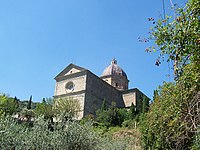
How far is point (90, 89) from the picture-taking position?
44906mm

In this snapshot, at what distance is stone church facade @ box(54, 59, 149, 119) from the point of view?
43.9 m

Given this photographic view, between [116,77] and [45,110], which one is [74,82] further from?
[116,77]

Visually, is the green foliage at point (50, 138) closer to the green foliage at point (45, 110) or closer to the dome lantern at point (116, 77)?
the green foliage at point (45, 110)

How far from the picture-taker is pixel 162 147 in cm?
1209

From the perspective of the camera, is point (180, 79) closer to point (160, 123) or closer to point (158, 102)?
point (160, 123)

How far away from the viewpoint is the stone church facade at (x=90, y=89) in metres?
43.9

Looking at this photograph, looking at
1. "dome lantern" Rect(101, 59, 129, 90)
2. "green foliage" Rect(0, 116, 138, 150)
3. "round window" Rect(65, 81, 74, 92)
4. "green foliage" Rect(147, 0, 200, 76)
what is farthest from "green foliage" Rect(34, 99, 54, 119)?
"green foliage" Rect(147, 0, 200, 76)

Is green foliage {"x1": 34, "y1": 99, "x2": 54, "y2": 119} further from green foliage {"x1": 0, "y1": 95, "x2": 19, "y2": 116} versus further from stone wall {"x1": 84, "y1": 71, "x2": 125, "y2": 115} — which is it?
stone wall {"x1": 84, "y1": 71, "x2": 125, "y2": 115}

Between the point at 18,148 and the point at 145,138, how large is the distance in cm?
629

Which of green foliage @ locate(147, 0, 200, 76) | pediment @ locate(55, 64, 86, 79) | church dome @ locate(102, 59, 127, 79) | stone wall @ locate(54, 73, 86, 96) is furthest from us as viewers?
church dome @ locate(102, 59, 127, 79)

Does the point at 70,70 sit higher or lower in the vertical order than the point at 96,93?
higher

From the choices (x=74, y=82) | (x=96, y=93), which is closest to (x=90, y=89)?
(x=96, y=93)

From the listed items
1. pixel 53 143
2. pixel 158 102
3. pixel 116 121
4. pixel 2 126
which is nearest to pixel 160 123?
pixel 158 102

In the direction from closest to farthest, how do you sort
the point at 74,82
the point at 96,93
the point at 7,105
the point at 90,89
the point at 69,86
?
the point at 7,105
the point at 90,89
the point at 74,82
the point at 69,86
the point at 96,93
